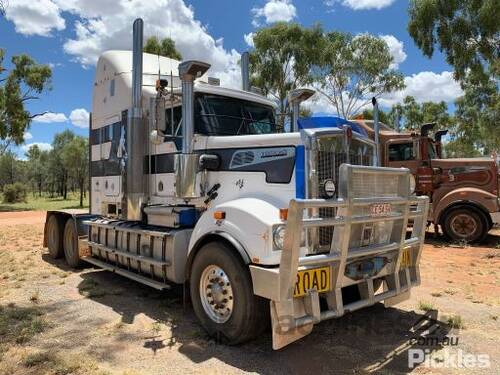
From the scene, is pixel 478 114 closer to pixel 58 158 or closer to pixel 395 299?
pixel 395 299

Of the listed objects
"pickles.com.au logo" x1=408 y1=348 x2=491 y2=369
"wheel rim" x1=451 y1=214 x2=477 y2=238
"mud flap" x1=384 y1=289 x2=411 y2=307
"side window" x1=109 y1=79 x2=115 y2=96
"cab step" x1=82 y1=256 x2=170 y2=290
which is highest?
"side window" x1=109 y1=79 x2=115 y2=96

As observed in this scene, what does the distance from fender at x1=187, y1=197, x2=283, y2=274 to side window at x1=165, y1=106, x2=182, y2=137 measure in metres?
1.74

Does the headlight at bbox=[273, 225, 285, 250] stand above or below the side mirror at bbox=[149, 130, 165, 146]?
below

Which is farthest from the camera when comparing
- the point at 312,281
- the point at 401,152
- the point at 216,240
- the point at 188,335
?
the point at 401,152

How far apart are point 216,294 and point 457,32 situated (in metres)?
13.1

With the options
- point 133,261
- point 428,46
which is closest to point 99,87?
point 133,261

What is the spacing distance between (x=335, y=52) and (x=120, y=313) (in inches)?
785

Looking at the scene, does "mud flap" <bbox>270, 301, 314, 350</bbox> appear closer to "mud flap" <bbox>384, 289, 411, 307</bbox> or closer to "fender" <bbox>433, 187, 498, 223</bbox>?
"mud flap" <bbox>384, 289, 411, 307</bbox>

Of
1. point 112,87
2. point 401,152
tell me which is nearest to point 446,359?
point 112,87

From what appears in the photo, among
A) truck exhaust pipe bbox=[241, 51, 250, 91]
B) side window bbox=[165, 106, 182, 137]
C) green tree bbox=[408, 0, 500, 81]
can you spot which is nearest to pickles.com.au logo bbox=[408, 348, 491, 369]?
side window bbox=[165, 106, 182, 137]

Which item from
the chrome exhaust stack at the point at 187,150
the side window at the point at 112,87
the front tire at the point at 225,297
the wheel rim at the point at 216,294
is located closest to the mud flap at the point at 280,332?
the front tire at the point at 225,297

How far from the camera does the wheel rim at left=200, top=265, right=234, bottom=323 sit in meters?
4.88

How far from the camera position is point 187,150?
223 inches

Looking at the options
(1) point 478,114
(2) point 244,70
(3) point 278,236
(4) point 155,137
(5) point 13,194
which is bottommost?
(3) point 278,236
